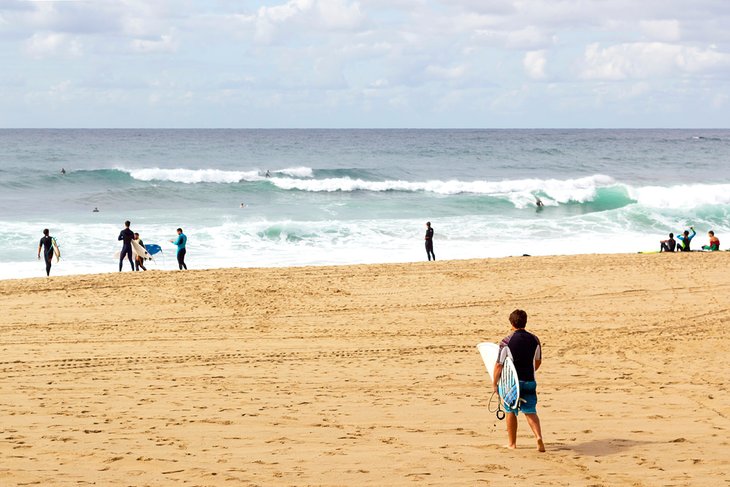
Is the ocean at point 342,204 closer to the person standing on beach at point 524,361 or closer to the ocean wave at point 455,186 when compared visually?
the ocean wave at point 455,186

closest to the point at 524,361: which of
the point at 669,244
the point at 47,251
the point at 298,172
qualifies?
the point at 47,251

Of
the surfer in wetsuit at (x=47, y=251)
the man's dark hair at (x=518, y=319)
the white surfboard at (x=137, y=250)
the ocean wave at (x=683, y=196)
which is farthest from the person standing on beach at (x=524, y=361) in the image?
the ocean wave at (x=683, y=196)

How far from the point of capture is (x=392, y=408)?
348 inches

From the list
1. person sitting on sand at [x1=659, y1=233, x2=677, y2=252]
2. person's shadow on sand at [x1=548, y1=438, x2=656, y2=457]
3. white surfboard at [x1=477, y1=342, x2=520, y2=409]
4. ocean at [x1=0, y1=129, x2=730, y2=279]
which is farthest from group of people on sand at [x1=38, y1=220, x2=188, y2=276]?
person's shadow on sand at [x1=548, y1=438, x2=656, y2=457]

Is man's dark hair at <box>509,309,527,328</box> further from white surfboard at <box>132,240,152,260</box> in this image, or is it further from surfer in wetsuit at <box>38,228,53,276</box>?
Result: surfer in wetsuit at <box>38,228,53,276</box>

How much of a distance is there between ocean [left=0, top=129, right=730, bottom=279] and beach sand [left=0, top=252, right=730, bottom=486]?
6220mm

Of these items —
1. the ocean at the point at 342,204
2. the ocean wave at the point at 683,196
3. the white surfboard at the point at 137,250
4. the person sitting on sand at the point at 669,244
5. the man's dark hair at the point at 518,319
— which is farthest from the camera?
the ocean wave at the point at 683,196

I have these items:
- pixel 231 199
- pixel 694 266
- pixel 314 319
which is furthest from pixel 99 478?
pixel 231 199

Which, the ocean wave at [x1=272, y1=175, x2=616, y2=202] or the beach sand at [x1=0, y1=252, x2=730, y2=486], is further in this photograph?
the ocean wave at [x1=272, y1=175, x2=616, y2=202]

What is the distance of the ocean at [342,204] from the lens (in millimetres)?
24531

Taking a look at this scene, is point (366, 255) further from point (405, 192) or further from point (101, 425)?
point (405, 192)

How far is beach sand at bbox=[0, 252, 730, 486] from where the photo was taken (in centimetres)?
702

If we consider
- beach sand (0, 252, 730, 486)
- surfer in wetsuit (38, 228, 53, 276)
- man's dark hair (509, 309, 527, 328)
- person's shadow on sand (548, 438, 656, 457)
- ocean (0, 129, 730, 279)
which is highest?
ocean (0, 129, 730, 279)

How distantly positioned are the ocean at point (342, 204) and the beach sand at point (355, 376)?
6.22 meters
